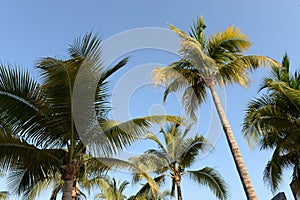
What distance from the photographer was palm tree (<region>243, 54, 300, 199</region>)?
32.2 feet

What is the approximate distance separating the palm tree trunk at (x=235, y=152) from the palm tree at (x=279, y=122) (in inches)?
97.0

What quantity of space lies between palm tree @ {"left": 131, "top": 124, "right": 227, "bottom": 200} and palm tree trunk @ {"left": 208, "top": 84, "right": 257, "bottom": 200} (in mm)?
5561

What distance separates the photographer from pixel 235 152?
7102 millimetres

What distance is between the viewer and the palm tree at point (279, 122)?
981 cm

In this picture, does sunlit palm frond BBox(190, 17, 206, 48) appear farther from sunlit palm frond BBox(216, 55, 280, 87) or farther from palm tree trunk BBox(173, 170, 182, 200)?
palm tree trunk BBox(173, 170, 182, 200)

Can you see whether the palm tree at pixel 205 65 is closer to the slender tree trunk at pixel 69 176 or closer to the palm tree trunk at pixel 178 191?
the slender tree trunk at pixel 69 176

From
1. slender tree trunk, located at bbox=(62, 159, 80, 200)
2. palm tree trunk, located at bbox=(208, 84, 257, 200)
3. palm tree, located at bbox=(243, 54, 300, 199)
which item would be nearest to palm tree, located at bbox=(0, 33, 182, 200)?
slender tree trunk, located at bbox=(62, 159, 80, 200)

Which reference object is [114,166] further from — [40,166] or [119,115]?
[40,166]

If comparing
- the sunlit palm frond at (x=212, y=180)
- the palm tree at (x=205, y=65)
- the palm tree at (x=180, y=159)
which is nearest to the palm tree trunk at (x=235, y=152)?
the palm tree at (x=205, y=65)

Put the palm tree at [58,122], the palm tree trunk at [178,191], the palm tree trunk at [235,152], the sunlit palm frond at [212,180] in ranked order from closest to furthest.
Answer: the palm tree at [58,122] < the palm tree trunk at [235,152] < the sunlit palm frond at [212,180] < the palm tree trunk at [178,191]

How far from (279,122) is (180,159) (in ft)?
19.6

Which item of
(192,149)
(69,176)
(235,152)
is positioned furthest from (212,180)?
(69,176)

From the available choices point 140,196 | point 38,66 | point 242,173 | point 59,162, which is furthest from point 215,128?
point 140,196

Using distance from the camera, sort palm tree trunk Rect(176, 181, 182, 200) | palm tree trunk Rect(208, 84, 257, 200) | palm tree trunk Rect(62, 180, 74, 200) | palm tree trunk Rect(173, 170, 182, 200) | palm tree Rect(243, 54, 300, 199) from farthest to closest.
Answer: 1. palm tree trunk Rect(173, 170, 182, 200)
2. palm tree trunk Rect(176, 181, 182, 200)
3. palm tree Rect(243, 54, 300, 199)
4. palm tree trunk Rect(208, 84, 257, 200)
5. palm tree trunk Rect(62, 180, 74, 200)
